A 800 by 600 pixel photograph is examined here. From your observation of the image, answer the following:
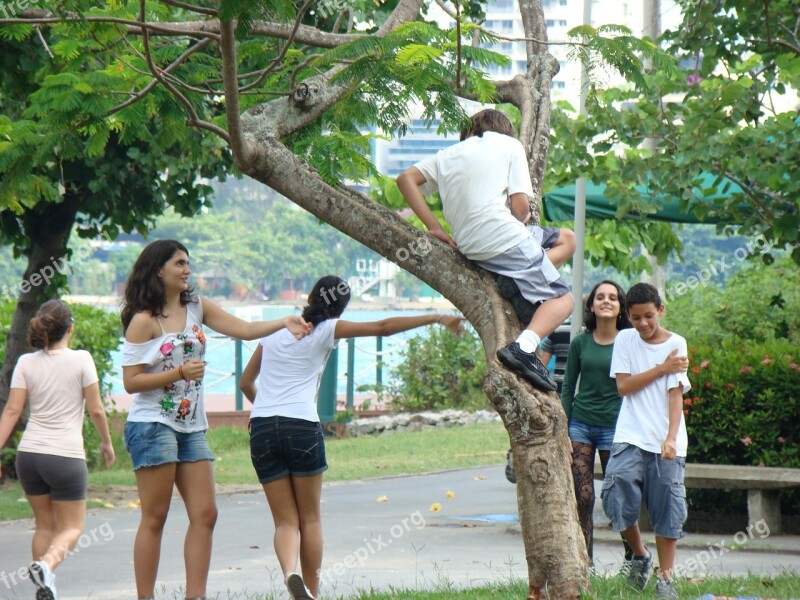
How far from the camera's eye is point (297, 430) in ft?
20.8

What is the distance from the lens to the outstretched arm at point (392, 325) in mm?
5641

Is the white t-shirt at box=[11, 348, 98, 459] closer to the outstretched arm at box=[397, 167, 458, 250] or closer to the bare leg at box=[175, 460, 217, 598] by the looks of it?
the bare leg at box=[175, 460, 217, 598]

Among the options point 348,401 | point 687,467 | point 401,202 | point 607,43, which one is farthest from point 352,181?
point 348,401

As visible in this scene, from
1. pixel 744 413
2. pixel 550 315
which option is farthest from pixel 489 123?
pixel 744 413

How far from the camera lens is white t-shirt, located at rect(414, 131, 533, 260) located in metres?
5.48

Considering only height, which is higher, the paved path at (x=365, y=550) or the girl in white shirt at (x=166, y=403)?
the girl in white shirt at (x=166, y=403)

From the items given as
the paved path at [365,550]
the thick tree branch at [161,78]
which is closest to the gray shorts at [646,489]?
the paved path at [365,550]

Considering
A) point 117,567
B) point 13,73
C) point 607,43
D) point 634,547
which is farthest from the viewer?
point 13,73

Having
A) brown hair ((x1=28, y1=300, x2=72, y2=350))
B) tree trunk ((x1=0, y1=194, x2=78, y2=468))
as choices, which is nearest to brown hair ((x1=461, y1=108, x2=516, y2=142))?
brown hair ((x1=28, y1=300, x2=72, y2=350))

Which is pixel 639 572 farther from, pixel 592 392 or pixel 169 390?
pixel 169 390

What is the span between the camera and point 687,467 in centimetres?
909

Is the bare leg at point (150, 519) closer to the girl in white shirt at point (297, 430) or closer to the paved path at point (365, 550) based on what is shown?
the girl in white shirt at point (297, 430)

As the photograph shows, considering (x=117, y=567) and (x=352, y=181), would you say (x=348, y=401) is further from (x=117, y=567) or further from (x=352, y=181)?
(x=352, y=181)

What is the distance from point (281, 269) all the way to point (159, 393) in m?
86.6
